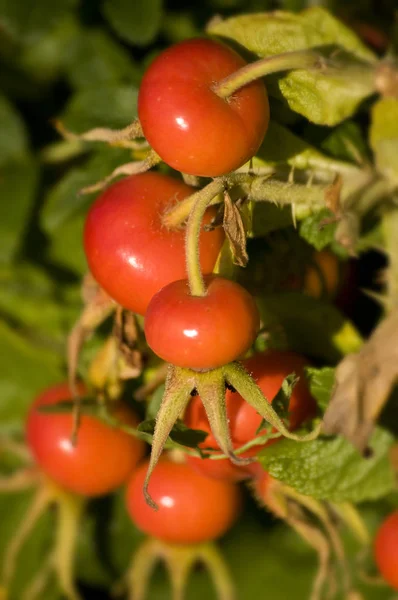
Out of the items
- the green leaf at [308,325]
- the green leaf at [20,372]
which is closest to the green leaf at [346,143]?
the green leaf at [308,325]

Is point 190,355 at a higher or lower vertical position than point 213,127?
lower

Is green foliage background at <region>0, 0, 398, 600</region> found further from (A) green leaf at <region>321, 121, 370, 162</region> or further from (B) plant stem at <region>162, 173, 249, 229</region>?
(B) plant stem at <region>162, 173, 249, 229</region>

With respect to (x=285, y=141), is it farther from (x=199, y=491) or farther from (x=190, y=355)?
(x=199, y=491)

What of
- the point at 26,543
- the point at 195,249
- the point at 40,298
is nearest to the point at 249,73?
the point at 195,249

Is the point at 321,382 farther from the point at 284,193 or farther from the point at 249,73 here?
the point at 249,73

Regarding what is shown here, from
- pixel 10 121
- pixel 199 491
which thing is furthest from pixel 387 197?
pixel 10 121

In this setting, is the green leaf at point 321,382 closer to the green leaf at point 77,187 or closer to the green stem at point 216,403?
the green stem at point 216,403
